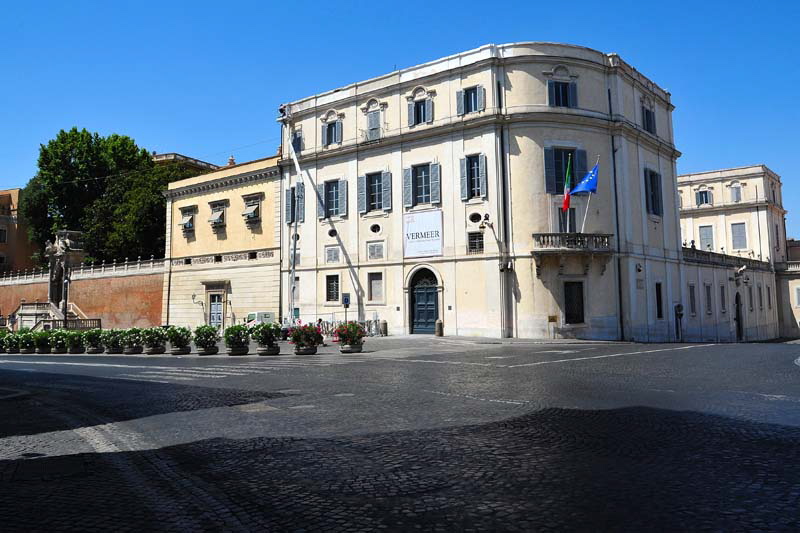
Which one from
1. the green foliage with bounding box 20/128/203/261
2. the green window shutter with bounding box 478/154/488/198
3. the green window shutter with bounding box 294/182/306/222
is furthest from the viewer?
the green foliage with bounding box 20/128/203/261

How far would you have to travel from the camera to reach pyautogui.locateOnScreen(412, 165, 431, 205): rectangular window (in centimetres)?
3231

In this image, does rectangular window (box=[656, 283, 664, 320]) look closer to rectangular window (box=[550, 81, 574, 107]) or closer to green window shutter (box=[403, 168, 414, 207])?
rectangular window (box=[550, 81, 574, 107])

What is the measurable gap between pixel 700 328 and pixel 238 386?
33940 millimetres

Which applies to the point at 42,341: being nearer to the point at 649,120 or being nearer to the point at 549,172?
the point at 549,172

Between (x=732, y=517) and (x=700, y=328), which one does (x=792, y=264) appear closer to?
(x=700, y=328)

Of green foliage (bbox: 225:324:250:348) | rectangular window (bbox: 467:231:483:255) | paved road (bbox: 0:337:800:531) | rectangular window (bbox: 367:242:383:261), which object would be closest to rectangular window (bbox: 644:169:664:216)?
rectangular window (bbox: 467:231:483:255)

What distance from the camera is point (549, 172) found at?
29891mm

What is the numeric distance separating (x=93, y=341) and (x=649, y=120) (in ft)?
109

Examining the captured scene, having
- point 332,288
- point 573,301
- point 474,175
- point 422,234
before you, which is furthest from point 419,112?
point 573,301

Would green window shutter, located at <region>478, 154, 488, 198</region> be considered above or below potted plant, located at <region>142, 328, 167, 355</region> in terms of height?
above

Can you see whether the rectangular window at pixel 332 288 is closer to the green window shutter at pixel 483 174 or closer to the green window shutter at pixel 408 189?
the green window shutter at pixel 408 189

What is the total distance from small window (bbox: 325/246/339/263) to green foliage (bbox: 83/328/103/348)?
13.0 metres

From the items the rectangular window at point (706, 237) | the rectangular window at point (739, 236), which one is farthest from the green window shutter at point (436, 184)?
the rectangular window at point (739, 236)

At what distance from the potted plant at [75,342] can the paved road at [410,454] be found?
57.6 ft
